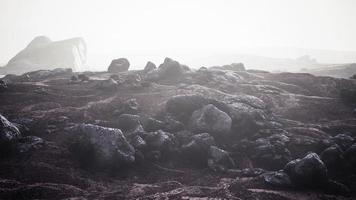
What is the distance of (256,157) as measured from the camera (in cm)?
2773

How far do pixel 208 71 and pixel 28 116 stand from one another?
100 feet

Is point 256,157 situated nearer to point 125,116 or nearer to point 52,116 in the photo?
point 125,116

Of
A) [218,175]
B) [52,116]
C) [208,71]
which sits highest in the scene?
[208,71]

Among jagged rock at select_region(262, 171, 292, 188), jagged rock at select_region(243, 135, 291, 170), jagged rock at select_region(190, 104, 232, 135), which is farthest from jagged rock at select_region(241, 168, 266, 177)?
jagged rock at select_region(190, 104, 232, 135)

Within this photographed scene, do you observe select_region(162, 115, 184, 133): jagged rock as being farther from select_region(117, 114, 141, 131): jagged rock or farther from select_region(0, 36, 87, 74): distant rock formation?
select_region(0, 36, 87, 74): distant rock formation

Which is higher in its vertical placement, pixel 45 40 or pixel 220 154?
pixel 45 40

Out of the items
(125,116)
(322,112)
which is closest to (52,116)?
(125,116)

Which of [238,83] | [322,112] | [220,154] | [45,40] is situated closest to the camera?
[220,154]

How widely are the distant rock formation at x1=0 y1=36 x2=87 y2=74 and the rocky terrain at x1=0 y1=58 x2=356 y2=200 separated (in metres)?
85.1

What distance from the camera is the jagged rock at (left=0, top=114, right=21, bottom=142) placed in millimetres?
24859

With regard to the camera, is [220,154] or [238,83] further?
[238,83]

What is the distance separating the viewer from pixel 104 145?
84.6 ft

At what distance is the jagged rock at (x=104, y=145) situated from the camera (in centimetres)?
2530

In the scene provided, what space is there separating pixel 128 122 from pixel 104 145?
658cm
